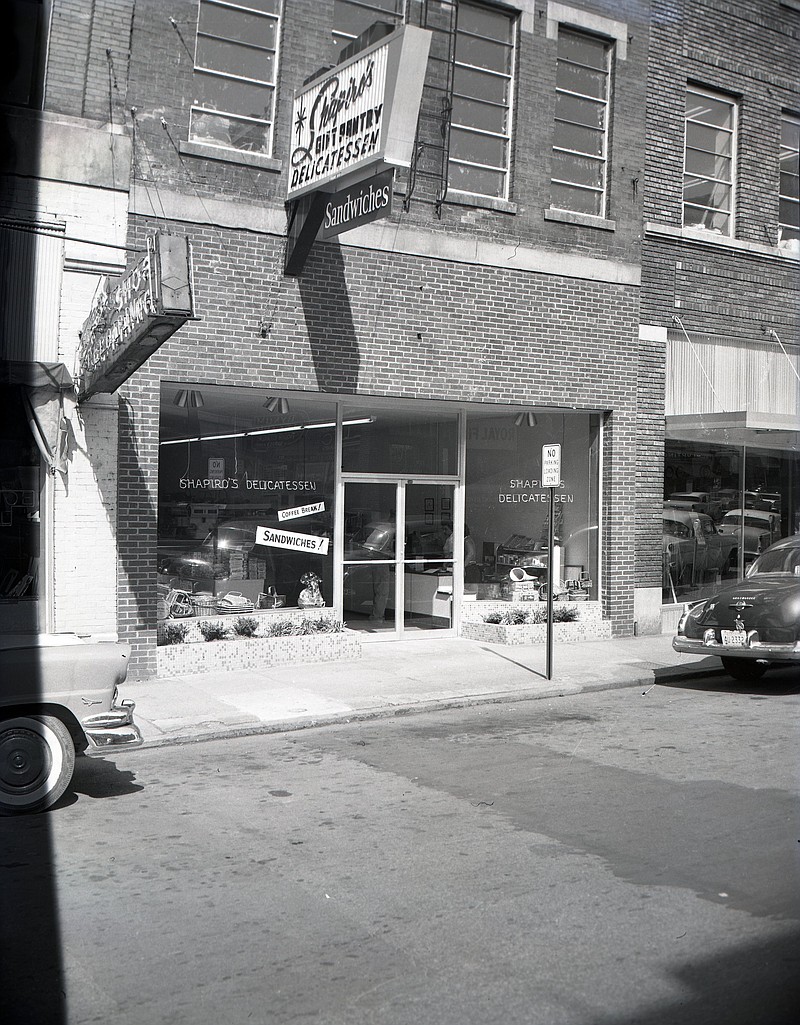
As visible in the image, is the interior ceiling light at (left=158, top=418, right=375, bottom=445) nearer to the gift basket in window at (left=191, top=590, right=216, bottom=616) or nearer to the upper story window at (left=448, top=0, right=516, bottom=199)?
the gift basket in window at (left=191, top=590, right=216, bottom=616)

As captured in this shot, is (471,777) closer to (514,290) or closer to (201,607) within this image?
(201,607)

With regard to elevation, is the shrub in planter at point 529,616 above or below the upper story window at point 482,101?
below

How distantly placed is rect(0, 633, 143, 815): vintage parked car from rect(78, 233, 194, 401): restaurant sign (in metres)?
3.02

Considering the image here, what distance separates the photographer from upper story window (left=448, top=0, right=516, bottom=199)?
46.0 ft

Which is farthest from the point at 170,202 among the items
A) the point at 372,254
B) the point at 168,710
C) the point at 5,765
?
the point at 5,765

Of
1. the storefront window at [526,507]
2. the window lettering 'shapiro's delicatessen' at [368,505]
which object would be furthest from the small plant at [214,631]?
the storefront window at [526,507]

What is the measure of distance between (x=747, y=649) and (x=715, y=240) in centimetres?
785

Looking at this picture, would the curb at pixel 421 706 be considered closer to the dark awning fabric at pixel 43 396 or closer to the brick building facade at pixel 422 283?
the brick building facade at pixel 422 283

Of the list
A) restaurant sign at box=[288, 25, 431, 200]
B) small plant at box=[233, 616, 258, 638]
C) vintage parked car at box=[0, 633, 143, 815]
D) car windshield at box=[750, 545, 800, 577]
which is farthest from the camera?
small plant at box=[233, 616, 258, 638]

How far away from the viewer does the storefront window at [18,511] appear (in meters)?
11.1

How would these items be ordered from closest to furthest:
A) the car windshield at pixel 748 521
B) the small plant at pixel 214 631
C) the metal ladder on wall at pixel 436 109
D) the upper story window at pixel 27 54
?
1. the upper story window at pixel 27 54
2. the small plant at pixel 214 631
3. the metal ladder on wall at pixel 436 109
4. the car windshield at pixel 748 521

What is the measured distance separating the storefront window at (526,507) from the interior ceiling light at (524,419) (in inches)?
0.6

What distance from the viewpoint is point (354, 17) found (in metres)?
13.2

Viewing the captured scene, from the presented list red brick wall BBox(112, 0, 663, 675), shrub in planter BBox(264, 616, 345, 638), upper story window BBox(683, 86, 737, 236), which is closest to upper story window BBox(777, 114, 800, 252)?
upper story window BBox(683, 86, 737, 236)
